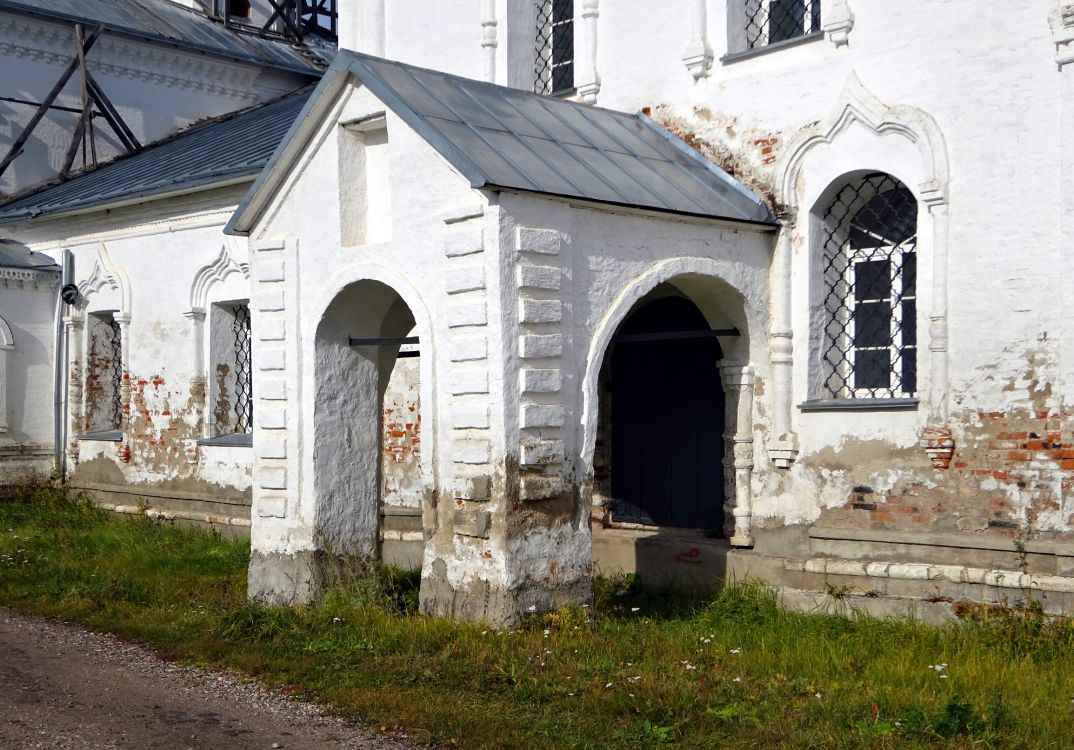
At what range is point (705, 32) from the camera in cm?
964

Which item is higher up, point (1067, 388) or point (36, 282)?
point (36, 282)

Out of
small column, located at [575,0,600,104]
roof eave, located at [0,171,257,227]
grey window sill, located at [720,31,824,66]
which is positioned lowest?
roof eave, located at [0,171,257,227]

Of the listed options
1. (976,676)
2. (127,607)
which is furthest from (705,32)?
(127,607)

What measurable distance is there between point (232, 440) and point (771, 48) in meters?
6.31

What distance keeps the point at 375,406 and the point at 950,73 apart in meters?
4.40

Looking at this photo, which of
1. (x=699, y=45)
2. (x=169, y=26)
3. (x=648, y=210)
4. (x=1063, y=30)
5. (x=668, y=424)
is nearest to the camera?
(x=1063, y=30)

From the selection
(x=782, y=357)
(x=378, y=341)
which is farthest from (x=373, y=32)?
(x=782, y=357)

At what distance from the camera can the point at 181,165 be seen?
45.2 ft

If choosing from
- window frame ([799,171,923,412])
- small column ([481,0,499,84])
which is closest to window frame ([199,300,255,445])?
small column ([481,0,499,84])

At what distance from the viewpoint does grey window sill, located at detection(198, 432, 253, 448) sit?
1229cm

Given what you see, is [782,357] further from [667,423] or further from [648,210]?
[667,423]

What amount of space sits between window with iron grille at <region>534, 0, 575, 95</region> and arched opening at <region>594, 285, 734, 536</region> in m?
2.11

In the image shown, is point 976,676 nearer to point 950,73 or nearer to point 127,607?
point 950,73

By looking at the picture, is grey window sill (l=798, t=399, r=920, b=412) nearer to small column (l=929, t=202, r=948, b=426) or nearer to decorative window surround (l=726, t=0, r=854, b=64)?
small column (l=929, t=202, r=948, b=426)
